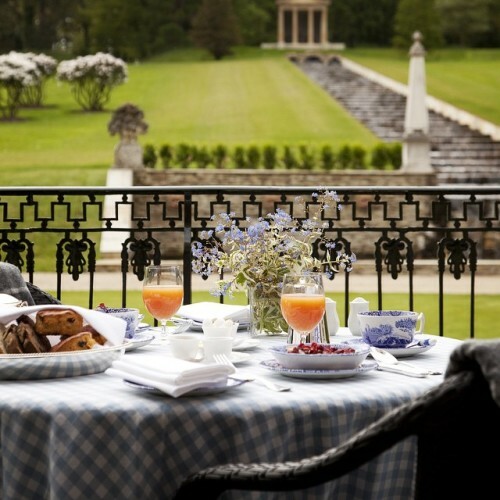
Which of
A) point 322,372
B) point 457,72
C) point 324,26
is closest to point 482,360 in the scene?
point 322,372

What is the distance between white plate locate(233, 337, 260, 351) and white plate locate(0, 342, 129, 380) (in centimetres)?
41

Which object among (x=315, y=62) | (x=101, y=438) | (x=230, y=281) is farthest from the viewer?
(x=315, y=62)

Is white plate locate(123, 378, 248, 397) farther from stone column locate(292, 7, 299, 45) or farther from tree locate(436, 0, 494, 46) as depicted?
stone column locate(292, 7, 299, 45)

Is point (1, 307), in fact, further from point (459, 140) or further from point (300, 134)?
point (300, 134)

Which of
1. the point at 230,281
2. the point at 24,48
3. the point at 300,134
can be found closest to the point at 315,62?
the point at 24,48

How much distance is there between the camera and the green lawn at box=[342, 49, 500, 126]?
2874 cm

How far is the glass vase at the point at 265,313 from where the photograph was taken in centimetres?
256

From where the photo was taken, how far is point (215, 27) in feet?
121

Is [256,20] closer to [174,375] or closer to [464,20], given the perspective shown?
[464,20]

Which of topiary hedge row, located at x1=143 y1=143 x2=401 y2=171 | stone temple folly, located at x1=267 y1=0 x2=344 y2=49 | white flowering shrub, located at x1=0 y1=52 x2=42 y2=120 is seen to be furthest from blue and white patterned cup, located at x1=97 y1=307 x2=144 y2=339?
stone temple folly, located at x1=267 y1=0 x2=344 y2=49

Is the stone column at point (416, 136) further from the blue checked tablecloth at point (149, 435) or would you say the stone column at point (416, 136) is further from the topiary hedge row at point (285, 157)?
the blue checked tablecloth at point (149, 435)

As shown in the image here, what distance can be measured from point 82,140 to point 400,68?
1339 cm

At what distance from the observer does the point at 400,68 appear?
34.1 metres

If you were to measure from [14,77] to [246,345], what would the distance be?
25.7m
